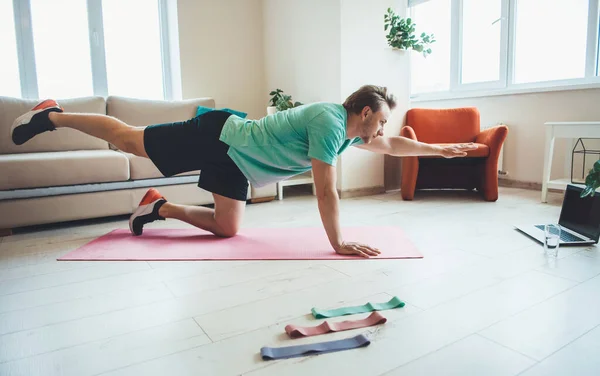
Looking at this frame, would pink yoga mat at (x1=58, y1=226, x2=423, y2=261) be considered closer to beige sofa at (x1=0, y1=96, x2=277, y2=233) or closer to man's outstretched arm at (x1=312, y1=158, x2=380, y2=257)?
man's outstretched arm at (x1=312, y1=158, x2=380, y2=257)

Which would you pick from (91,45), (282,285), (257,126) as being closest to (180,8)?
(91,45)

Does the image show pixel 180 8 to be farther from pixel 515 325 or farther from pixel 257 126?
pixel 515 325

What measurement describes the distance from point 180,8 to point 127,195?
Answer: 219 centimetres

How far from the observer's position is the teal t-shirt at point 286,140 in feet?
5.94

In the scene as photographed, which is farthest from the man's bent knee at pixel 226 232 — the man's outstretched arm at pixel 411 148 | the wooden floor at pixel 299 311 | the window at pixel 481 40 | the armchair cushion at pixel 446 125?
the window at pixel 481 40

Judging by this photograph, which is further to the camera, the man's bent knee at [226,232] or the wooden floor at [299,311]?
the man's bent knee at [226,232]

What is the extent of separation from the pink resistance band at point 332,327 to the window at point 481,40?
3.66m

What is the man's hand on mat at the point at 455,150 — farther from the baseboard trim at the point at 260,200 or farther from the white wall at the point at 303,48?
the baseboard trim at the point at 260,200

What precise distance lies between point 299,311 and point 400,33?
315cm

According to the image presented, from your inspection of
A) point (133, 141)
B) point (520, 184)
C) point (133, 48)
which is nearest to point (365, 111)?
point (133, 141)

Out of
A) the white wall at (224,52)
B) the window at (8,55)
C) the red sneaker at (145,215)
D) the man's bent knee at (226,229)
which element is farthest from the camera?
the white wall at (224,52)

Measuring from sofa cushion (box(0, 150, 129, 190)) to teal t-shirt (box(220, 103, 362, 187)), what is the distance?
3.95 ft

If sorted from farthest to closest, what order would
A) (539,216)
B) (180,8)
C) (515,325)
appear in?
1. (180,8)
2. (539,216)
3. (515,325)

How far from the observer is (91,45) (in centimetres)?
412
